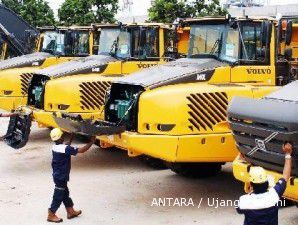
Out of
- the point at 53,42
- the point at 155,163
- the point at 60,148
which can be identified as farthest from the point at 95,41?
the point at 60,148

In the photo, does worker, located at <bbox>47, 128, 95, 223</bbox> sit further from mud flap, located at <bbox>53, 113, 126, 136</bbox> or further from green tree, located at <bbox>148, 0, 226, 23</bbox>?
green tree, located at <bbox>148, 0, 226, 23</bbox>

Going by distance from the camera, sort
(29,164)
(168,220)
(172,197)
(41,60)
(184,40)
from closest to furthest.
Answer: (168,220), (172,197), (29,164), (184,40), (41,60)

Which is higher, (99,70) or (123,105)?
(99,70)

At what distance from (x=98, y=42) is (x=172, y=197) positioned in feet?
17.8

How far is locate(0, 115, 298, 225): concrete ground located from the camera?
23.8 ft

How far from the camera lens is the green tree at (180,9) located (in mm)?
16422

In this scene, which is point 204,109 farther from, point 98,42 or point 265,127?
point 98,42

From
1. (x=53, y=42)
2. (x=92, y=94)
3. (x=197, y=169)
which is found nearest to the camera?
(x=197, y=169)

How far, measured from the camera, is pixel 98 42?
12.5 metres

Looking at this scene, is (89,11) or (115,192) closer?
(115,192)

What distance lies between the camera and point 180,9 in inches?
674

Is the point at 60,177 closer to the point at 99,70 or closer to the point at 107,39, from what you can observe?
the point at 99,70

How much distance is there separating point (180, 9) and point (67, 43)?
469cm

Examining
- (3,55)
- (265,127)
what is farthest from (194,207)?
(3,55)
